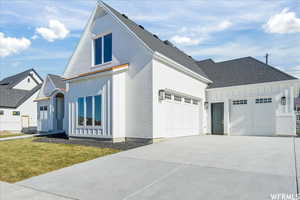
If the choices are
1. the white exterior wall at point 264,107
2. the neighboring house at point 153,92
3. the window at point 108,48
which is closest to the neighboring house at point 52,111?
the neighboring house at point 153,92

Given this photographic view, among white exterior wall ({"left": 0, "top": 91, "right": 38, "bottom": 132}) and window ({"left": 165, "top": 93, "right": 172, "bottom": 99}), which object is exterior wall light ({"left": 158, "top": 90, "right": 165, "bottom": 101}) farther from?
white exterior wall ({"left": 0, "top": 91, "right": 38, "bottom": 132})

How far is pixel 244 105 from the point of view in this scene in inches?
514

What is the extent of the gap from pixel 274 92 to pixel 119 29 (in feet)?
35.7

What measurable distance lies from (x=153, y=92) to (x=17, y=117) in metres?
23.7

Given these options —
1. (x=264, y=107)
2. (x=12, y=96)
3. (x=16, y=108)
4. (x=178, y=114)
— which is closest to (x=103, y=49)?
(x=178, y=114)

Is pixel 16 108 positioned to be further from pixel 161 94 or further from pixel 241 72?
pixel 241 72

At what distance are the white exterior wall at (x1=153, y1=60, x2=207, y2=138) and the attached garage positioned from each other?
129 mm

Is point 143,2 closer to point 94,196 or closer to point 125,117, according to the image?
point 125,117

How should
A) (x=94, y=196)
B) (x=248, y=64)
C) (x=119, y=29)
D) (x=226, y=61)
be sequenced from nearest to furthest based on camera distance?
(x=94, y=196)
(x=119, y=29)
(x=248, y=64)
(x=226, y=61)

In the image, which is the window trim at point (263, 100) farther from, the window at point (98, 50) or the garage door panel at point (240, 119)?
the window at point (98, 50)

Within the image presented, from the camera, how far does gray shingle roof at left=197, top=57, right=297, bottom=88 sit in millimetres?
12773

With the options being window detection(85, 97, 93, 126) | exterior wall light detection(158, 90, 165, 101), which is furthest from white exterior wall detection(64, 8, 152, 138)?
exterior wall light detection(158, 90, 165, 101)

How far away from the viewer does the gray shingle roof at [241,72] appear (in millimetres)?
12773

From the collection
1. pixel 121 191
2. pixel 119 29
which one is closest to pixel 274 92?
pixel 119 29
